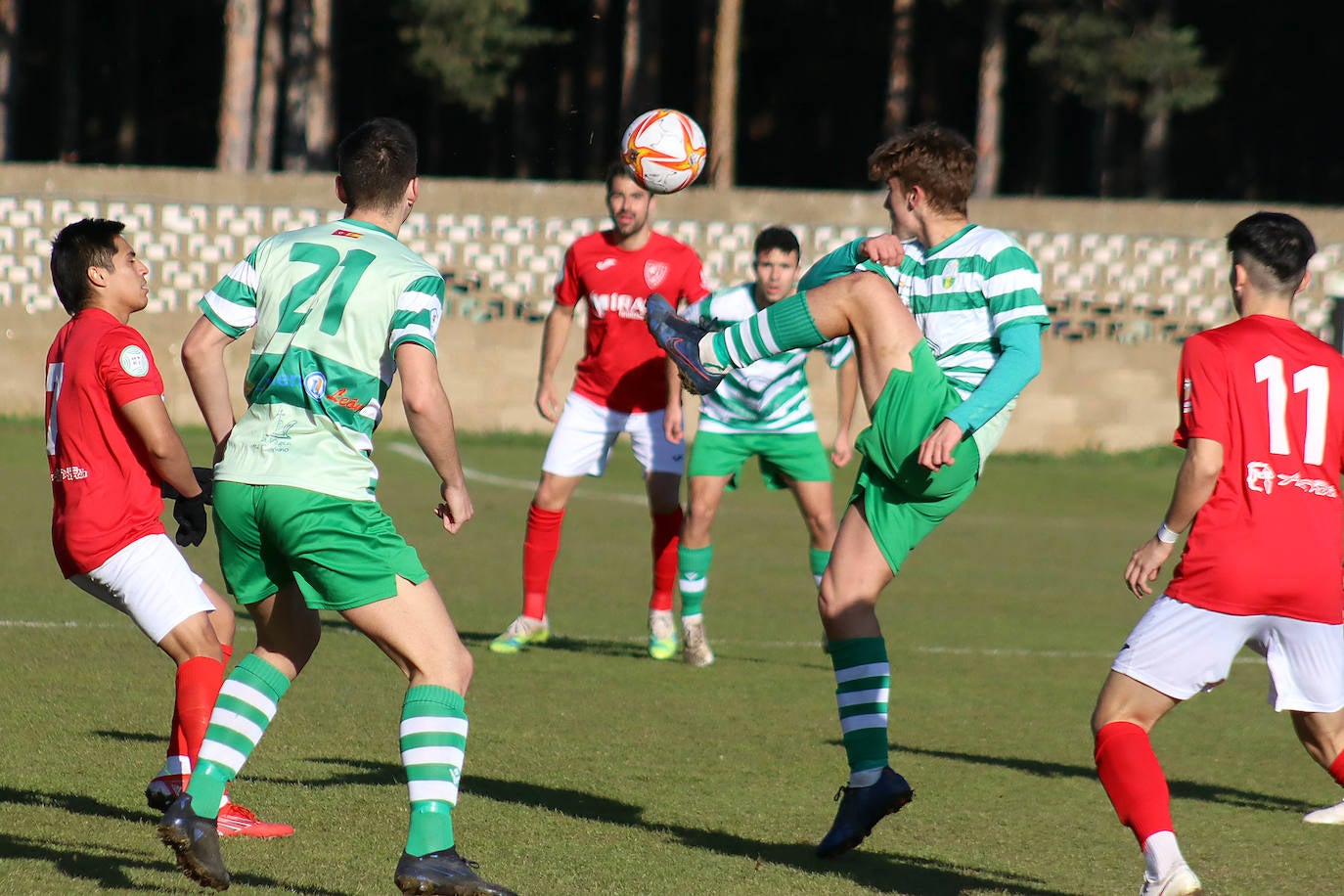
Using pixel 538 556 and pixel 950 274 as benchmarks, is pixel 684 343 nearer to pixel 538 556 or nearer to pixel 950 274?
pixel 950 274

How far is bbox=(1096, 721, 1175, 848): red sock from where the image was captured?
13.3ft

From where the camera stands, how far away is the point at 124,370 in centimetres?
459

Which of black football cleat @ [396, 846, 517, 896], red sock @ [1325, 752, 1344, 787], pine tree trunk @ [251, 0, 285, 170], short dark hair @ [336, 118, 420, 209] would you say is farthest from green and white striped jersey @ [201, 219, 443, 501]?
pine tree trunk @ [251, 0, 285, 170]

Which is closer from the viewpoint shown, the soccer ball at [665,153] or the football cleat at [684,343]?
the football cleat at [684,343]

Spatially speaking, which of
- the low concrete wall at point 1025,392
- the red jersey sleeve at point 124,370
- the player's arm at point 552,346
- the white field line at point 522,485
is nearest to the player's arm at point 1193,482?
the red jersey sleeve at point 124,370

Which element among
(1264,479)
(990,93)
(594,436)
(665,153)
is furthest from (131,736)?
(990,93)

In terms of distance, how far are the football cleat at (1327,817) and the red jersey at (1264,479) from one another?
5.58ft

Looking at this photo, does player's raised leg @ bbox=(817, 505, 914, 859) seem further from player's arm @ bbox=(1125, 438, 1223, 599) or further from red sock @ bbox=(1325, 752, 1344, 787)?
red sock @ bbox=(1325, 752, 1344, 787)

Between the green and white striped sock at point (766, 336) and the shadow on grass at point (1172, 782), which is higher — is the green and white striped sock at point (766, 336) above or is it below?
above

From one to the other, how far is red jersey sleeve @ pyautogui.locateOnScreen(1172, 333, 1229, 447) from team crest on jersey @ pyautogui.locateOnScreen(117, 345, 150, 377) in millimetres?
2871

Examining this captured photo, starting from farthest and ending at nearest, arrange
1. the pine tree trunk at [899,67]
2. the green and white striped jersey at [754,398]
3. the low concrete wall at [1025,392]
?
the pine tree trunk at [899,67], the low concrete wall at [1025,392], the green and white striped jersey at [754,398]

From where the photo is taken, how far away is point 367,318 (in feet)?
13.4

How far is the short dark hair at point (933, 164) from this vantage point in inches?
202

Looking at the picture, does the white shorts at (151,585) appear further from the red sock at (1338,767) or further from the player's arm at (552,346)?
the player's arm at (552,346)
